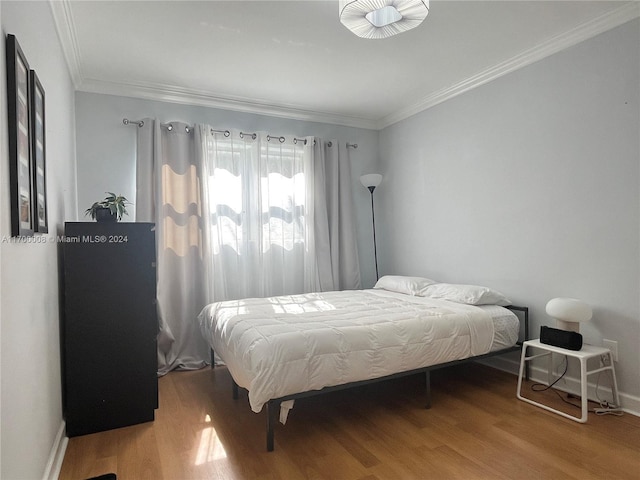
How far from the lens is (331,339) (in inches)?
94.2

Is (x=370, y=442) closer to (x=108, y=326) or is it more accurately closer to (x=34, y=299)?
(x=108, y=326)

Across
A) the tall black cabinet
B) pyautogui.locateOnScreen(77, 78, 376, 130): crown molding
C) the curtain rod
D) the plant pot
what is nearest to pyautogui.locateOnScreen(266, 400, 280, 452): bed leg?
the tall black cabinet

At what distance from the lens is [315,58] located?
322 centimetres

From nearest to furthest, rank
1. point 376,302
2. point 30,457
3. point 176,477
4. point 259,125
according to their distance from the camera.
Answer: point 30,457
point 176,477
point 376,302
point 259,125

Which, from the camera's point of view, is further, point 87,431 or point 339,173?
point 339,173

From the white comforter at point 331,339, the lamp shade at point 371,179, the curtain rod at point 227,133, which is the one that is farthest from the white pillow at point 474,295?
the curtain rod at point 227,133

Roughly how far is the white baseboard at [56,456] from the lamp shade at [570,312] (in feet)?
10.2

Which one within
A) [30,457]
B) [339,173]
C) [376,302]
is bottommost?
[30,457]

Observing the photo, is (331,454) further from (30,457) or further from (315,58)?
(315,58)

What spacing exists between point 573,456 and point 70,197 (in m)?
3.80

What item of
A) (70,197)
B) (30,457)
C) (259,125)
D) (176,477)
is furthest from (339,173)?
(30,457)

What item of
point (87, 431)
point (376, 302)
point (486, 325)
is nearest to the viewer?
point (87, 431)

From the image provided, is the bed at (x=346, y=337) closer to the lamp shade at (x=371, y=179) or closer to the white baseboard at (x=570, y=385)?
the white baseboard at (x=570, y=385)

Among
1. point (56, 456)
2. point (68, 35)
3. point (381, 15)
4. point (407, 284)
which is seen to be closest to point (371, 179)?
point (407, 284)
